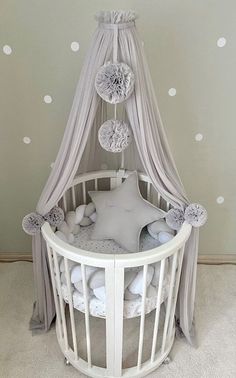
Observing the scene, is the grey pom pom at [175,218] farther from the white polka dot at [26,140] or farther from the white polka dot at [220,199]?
the white polka dot at [26,140]

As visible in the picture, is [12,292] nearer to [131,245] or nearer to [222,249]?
[131,245]

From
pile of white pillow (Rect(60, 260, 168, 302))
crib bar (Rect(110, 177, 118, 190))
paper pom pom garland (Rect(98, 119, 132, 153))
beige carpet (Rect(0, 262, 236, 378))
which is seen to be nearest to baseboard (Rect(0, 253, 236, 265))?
beige carpet (Rect(0, 262, 236, 378))

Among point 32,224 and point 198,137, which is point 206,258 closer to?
point 198,137

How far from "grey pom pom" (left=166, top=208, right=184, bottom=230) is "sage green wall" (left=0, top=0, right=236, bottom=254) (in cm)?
49

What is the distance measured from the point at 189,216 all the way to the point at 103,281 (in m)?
0.46

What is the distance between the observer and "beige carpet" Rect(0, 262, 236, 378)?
1814 mm

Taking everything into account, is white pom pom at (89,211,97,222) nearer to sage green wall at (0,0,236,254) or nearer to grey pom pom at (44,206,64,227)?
grey pom pom at (44,206,64,227)

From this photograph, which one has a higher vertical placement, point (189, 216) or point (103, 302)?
point (189, 216)

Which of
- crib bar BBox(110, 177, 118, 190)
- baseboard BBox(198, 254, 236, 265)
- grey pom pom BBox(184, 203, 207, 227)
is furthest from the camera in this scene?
baseboard BBox(198, 254, 236, 265)

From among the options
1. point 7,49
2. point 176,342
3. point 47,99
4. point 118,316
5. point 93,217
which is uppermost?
point 7,49

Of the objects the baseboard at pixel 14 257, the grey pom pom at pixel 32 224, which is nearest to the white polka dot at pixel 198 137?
the grey pom pom at pixel 32 224

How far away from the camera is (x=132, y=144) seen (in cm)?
188

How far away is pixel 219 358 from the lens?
1.87 metres

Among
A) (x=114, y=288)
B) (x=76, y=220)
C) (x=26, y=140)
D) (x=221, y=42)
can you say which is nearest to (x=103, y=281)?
(x=114, y=288)
